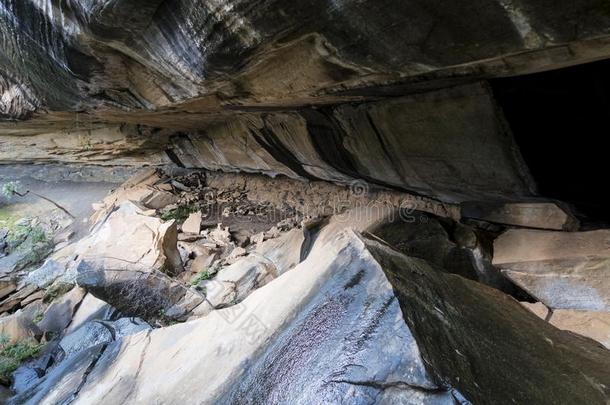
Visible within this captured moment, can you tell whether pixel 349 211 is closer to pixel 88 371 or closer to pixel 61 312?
pixel 88 371

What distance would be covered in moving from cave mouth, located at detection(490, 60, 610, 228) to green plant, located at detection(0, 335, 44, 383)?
642cm

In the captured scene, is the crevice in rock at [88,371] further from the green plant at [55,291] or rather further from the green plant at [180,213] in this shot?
the green plant at [180,213]

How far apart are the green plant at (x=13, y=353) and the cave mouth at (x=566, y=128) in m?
6.42

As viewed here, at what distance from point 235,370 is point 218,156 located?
6.47 meters

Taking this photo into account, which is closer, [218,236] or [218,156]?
[218,236]

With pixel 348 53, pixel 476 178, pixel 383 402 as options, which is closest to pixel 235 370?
pixel 383 402

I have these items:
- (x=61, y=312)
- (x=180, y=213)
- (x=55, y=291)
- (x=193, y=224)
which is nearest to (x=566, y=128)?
(x=193, y=224)

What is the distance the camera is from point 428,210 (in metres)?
4.99

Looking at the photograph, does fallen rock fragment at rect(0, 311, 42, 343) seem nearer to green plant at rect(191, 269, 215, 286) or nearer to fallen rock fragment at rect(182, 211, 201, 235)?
green plant at rect(191, 269, 215, 286)

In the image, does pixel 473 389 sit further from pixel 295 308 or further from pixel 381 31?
pixel 381 31

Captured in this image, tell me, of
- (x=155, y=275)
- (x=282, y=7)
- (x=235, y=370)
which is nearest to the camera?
(x=282, y=7)

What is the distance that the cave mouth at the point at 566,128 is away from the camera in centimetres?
275

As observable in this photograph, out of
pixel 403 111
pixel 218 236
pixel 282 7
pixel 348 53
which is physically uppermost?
pixel 282 7

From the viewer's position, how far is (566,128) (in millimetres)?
3010
